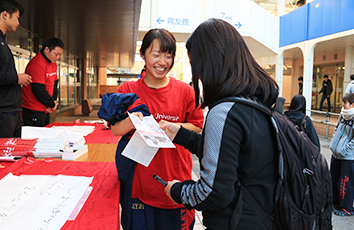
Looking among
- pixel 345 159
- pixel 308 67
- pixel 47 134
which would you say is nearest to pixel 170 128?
pixel 47 134

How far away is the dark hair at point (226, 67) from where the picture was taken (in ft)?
3.57

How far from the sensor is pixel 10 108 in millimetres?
2934

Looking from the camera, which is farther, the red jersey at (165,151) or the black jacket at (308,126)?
the black jacket at (308,126)

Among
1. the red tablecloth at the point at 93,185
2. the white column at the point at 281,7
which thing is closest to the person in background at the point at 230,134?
the red tablecloth at the point at 93,185

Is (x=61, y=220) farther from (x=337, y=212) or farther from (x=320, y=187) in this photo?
(x=337, y=212)

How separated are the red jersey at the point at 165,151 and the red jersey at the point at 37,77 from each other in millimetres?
2518

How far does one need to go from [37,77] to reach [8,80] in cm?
110

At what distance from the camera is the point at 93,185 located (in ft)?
5.94

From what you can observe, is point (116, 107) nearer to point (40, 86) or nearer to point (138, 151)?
point (138, 151)

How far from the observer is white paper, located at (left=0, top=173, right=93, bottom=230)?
126 centimetres

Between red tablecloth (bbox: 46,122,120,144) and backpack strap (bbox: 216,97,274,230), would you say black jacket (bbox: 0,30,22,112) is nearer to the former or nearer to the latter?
red tablecloth (bbox: 46,122,120,144)

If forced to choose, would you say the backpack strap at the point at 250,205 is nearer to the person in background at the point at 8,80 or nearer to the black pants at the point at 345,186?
the person in background at the point at 8,80

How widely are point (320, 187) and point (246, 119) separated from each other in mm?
440

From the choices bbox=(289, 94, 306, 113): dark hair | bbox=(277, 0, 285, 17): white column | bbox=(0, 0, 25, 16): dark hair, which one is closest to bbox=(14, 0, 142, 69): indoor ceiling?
bbox=(0, 0, 25, 16): dark hair
